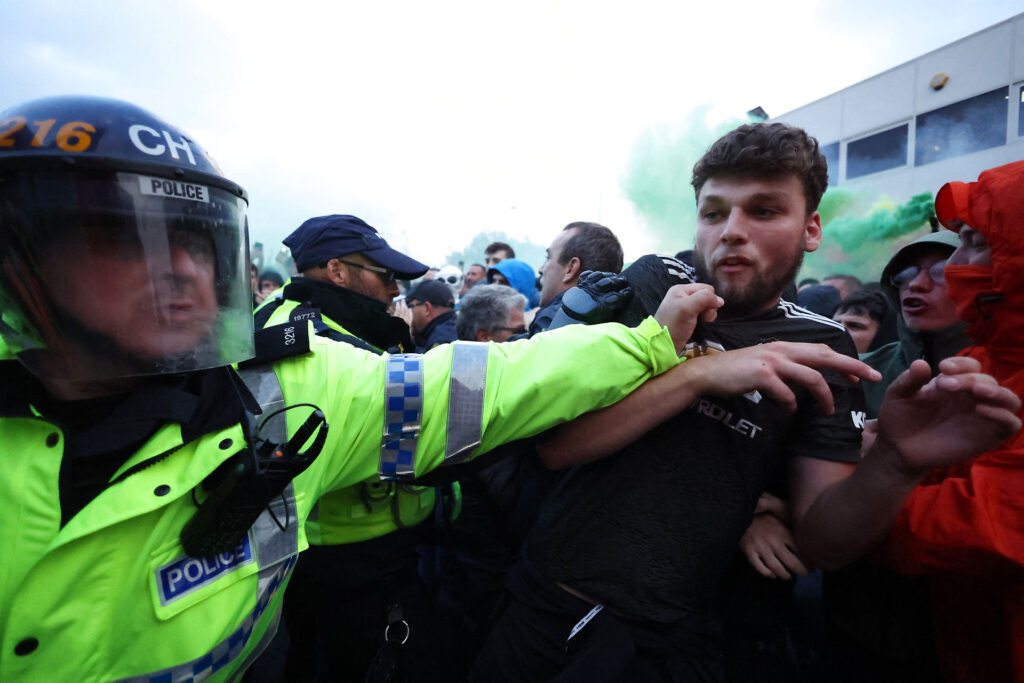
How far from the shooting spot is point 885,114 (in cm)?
1561

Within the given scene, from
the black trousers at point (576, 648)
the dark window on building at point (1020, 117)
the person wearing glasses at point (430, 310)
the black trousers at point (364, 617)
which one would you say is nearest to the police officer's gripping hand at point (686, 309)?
the black trousers at point (576, 648)

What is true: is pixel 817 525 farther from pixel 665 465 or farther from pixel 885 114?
pixel 885 114

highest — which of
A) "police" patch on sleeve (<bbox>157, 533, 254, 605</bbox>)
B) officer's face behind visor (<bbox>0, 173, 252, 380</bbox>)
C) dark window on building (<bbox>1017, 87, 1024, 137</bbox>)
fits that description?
dark window on building (<bbox>1017, 87, 1024, 137</bbox>)

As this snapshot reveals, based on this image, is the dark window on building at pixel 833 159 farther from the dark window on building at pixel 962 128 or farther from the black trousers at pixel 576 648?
the black trousers at pixel 576 648

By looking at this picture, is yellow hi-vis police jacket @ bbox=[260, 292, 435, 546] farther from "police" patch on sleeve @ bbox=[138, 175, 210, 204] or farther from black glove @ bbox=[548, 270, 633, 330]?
black glove @ bbox=[548, 270, 633, 330]

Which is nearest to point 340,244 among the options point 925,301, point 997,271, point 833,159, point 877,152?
point 997,271

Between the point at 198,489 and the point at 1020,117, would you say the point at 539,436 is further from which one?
the point at 1020,117

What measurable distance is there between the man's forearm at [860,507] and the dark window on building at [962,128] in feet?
55.7

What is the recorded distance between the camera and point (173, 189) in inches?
44.2

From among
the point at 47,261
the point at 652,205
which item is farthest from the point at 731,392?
the point at 652,205

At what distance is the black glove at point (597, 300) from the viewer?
4.78 feet

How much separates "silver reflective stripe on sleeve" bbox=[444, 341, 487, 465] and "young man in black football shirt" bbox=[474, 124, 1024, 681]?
309mm

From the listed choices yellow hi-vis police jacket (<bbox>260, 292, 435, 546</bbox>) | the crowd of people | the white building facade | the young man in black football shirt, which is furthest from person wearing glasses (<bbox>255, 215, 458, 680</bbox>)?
the white building facade

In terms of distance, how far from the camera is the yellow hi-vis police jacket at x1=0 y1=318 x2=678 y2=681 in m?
Answer: 0.86
